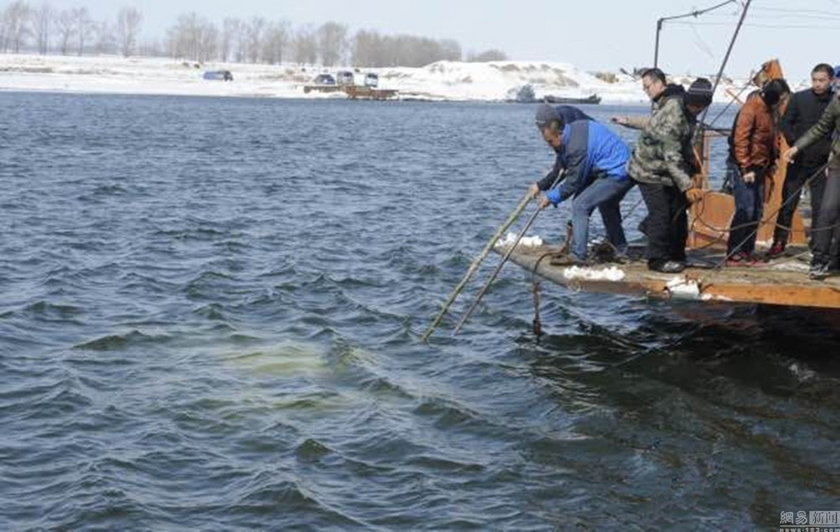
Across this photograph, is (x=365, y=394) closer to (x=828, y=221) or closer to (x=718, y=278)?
(x=718, y=278)

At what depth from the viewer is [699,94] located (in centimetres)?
1092

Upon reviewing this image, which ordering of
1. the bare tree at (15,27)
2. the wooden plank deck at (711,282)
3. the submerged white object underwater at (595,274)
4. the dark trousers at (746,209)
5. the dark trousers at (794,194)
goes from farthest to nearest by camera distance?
the bare tree at (15,27) < the dark trousers at (746,209) < the dark trousers at (794,194) < the submerged white object underwater at (595,274) < the wooden plank deck at (711,282)

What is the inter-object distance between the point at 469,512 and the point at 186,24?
194642 mm

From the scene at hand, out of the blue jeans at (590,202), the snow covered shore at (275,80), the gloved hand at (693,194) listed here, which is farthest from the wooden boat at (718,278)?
the snow covered shore at (275,80)

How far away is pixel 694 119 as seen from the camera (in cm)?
1102

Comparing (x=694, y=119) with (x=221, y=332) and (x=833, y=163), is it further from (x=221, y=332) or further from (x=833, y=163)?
(x=221, y=332)

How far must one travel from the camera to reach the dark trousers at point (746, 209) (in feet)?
38.3

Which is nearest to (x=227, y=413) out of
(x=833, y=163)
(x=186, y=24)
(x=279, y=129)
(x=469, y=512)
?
(x=469, y=512)

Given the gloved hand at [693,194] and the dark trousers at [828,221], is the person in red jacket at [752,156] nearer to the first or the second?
the dark trousers at [828,221]

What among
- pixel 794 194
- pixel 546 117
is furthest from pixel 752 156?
pixel 546 117

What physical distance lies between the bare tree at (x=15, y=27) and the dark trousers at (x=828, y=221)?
607 feet

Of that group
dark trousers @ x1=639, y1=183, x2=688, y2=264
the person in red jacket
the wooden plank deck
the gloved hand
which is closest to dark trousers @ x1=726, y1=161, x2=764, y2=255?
the person in red jacket

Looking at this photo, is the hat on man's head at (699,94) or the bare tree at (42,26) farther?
the bare tree at (42,26)

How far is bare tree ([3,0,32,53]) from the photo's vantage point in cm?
18412
